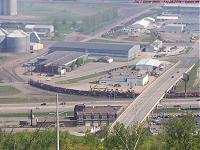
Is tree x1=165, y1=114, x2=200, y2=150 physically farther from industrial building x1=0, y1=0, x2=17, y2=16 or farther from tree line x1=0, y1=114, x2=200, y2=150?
industrial building x1=0, y1=0, x2=17, y2=16

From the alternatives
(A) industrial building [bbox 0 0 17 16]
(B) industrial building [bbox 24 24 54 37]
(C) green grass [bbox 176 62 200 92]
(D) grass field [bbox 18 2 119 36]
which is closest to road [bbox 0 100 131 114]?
(C) green grass [bbox 176 62 200 92]

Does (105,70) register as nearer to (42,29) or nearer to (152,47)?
(152,47)

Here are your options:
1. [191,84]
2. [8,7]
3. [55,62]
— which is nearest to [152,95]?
[191,84]

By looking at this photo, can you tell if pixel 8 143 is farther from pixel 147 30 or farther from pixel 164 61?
pixel 147 30

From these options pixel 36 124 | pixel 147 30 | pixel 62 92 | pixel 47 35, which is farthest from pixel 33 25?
pixel 36 124

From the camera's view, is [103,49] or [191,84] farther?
[103,49]

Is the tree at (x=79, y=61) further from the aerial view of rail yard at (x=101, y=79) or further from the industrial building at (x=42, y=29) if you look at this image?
the industrial building at (x=42, y=29)
